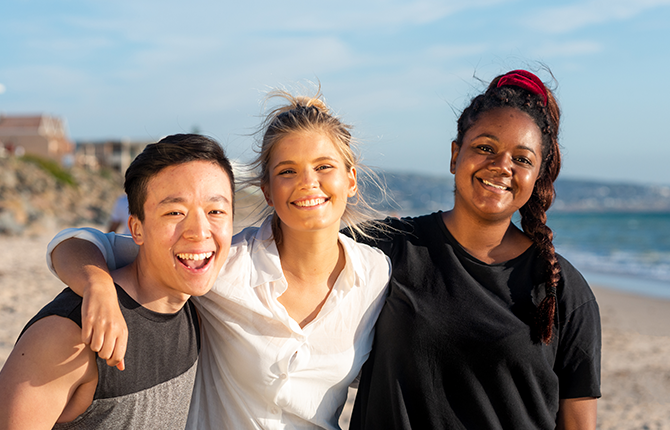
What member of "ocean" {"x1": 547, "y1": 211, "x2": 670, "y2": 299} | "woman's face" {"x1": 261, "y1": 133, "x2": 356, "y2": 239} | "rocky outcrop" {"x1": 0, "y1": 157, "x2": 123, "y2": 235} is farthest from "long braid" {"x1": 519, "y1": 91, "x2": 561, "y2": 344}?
"rocky outcrop" {"x1": 0, "y1": 157, "x2": 123, "y2": 235}

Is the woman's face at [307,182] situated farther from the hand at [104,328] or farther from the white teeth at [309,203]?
the hand at [104,328]

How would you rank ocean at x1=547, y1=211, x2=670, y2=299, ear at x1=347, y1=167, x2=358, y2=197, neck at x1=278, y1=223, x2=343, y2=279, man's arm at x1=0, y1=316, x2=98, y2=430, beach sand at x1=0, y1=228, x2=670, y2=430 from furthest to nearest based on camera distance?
ocean at x1=547, y1=211, x2=670, y2=299 < beach sand at x1=0, y1=228, x2=670, y2=430 < ear at x1=347, y1=167, x2=358, y2=197 < neck at x1=278, y1=223, x2=343, y2=279 < man's arm at x1=0, y1=316, x2=98, y2=430

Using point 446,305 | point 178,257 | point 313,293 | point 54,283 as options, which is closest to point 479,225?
point 446,305

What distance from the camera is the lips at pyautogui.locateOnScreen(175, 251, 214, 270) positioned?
212 cm

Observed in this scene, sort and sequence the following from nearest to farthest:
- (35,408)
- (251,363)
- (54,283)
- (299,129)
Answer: (35,408), (251,363), (299,129), (54,283)

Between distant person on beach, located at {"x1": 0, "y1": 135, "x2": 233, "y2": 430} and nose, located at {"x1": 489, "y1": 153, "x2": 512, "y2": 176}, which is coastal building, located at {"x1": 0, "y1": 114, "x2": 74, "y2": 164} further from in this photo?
nose, located at {"x1": 489, "y1": 153, "x2": 512, "y2": 176}

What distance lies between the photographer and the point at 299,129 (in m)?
2.49

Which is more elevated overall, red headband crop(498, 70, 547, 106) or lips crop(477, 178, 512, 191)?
red headband crop(498, 70, 547, 106)

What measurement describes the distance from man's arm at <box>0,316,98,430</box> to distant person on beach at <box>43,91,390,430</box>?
1.39 ft

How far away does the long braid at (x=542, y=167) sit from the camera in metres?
2.26

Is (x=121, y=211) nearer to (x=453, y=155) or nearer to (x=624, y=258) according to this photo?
(x=453, y=155)

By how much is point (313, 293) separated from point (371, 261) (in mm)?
325

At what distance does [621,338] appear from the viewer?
8.59 meters

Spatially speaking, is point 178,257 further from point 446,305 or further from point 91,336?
point 446,305
